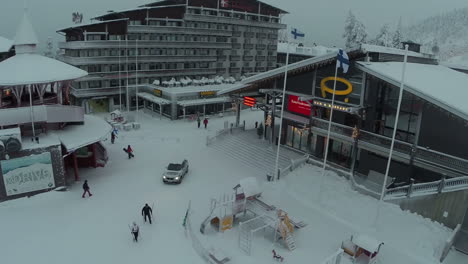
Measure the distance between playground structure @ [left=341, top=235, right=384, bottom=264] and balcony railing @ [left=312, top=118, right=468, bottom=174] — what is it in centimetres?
877

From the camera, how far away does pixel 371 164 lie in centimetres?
2897

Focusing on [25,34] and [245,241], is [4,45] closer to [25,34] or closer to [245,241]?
[25,34]

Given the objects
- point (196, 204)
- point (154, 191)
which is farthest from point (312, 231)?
point (154, 191)

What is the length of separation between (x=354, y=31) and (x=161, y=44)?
7252 centimetres

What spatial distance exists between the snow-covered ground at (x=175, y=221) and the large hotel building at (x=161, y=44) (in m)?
27.2

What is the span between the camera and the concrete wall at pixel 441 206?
2166 cm

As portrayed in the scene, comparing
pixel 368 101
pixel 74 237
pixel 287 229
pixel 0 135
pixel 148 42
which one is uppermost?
pixel 148 42

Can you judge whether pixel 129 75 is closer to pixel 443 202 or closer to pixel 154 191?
pixel 154 191

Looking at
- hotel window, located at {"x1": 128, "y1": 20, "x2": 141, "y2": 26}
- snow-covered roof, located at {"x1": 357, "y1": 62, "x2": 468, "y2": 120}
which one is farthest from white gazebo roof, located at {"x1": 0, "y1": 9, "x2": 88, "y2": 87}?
hotel window, located at {"x1": 128, "y1": 20, "x2": 141, "y2": 26}

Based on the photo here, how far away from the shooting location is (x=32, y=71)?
90.9ft

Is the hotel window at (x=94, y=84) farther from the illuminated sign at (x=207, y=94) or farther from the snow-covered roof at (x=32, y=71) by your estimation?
the snow-covered roof at (x=32, y=71)

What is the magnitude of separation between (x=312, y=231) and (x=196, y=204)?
8581 mm

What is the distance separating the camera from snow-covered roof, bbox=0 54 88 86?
2652 centimetres

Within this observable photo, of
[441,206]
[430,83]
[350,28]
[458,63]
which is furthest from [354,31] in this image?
[441,206]
